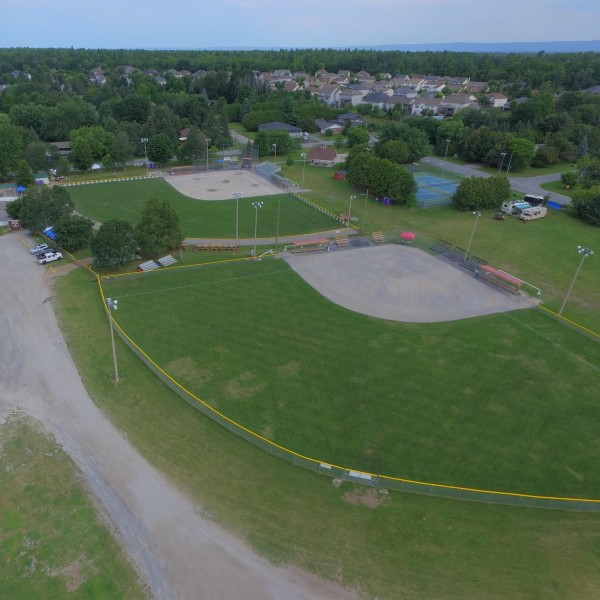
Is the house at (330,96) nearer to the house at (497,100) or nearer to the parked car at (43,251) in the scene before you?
the house at (497,100)

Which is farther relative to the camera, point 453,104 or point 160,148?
point 453,104

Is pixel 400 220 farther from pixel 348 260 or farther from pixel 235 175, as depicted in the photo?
pixel 235 175

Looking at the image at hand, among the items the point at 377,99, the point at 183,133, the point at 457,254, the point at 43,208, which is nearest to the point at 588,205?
the point at 457,254

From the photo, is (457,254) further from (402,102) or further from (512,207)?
(402,102)

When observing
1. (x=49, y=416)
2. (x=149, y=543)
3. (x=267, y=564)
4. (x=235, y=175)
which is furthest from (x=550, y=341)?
(x=235, y=175)

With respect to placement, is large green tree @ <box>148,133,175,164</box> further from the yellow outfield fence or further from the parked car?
the yellow outfield fence

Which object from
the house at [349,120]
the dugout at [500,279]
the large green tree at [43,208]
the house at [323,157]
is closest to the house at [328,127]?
the house at [349,120]
